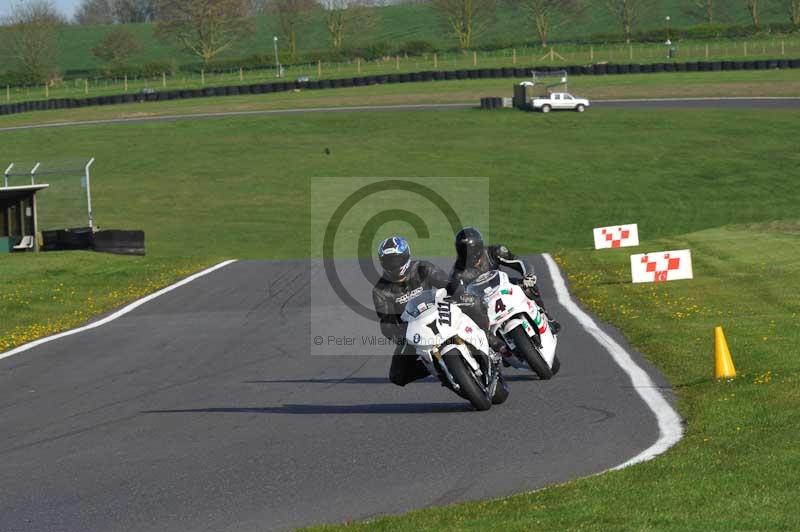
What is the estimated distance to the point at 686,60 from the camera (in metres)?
87.4

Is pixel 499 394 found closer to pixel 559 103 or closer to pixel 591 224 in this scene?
pixel 591 224

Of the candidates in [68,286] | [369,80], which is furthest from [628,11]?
[68,286]

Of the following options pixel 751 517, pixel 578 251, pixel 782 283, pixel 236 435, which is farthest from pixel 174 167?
pixel 751 517

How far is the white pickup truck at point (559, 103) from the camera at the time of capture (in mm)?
63094

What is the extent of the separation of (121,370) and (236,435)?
16.0 ft

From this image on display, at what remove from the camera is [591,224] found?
3956 centimetres

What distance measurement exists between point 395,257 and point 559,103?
5441cm

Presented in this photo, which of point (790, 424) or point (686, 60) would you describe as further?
point (686, 60)

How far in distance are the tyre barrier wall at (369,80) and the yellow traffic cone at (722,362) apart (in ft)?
228

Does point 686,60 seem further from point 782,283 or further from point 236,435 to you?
point 236,435

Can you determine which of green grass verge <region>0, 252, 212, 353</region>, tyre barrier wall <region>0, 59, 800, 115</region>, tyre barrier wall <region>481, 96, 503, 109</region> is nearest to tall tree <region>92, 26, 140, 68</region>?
tyre barrier wall <region>0, 59, 800, 115</region>

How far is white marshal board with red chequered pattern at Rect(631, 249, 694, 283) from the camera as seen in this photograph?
70.5 ft

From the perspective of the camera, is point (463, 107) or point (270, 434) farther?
point (463, 107)

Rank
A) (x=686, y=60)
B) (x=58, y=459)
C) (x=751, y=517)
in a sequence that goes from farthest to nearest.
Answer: (x=686, y=60) → (x=58, y=459) → (x=751, y=517)
